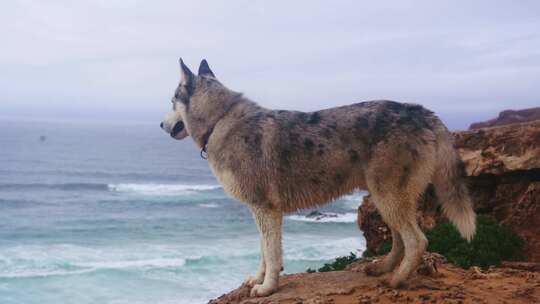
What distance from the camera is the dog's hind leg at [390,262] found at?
7706 mm

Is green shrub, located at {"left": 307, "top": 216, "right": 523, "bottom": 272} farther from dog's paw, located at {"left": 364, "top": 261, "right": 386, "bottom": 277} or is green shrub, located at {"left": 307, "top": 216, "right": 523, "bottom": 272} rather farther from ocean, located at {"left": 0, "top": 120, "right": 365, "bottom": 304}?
ocean, located at {"left": 0, "top": 120, "right": 365, "bottom": 304}

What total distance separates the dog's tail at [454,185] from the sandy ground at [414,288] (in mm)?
819

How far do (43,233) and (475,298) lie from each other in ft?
117

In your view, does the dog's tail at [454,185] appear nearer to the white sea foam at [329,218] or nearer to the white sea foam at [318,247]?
the white sea foam at [318,247]

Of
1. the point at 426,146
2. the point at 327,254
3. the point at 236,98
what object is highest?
the point at 236,98

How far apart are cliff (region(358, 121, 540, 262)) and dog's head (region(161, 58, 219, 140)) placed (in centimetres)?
702

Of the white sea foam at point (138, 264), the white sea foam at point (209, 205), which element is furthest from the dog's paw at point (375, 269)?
the white sea foam at point (209, 205)

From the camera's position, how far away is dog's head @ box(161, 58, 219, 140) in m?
7.39

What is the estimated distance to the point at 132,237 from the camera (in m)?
38.2

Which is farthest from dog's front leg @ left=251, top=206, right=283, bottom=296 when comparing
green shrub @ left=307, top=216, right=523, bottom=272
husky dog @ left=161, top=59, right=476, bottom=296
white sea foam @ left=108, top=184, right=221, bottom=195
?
white sea foam @ left=108, top=184, right=221, bottom=195

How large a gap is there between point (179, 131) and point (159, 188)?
5467cm

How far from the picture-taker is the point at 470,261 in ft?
33.9

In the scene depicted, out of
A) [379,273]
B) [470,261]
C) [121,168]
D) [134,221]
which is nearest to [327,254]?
[134,221]

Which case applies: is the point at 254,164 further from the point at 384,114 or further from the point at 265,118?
the point at 384,114
